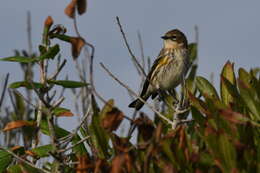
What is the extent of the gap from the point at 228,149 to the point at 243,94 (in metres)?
0.75

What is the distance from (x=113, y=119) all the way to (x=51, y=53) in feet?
2.30

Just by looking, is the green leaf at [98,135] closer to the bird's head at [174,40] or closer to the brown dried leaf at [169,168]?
the brown dried leaf at [169,168]

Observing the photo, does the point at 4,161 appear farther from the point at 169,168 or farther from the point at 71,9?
the point at 169,168

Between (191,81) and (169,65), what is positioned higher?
(169,65)

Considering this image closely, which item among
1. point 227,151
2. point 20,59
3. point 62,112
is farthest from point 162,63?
point 227,151

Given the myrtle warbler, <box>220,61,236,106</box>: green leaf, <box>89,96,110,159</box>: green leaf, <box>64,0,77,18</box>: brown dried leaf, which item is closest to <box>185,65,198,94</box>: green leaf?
<box>220,61,236,106</box>: green leaf

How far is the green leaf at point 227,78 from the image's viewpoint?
366cm

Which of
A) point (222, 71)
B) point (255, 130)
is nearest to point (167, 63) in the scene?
point (222, 71)

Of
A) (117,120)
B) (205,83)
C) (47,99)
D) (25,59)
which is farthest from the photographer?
(205,83)

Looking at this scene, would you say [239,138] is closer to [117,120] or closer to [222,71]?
[117,120]

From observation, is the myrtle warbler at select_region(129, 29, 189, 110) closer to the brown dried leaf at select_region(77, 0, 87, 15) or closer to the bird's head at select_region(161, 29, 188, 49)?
the bird's head at select_region(161, 29, 188, 49)

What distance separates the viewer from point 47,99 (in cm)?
301

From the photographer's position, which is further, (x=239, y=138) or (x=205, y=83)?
(x=205, y=83)

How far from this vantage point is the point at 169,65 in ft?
36.7
